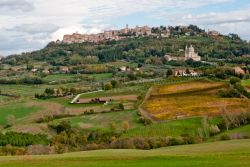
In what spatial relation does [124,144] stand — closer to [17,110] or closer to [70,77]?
[17,110]

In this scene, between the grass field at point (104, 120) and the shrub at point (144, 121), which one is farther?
the grass field at point (104, 120)

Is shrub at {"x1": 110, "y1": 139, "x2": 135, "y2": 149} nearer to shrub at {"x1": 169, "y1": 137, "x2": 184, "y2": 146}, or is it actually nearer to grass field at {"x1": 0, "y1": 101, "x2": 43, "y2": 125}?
shrub at {"x1": 169, "y1": 137, "x2": 184, "y2": 146}

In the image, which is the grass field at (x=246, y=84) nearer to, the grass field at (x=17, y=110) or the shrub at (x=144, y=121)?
the shrub at (x=144, y=121)

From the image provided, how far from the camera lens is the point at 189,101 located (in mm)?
93500

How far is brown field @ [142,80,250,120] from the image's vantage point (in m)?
83.3

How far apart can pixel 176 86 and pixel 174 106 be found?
1910 centimetres

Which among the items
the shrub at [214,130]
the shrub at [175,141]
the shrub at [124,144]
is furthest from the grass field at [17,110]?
the shrub at [175,141]

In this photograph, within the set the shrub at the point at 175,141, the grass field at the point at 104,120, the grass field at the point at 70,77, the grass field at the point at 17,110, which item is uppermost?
the shrub at the point at 175,141

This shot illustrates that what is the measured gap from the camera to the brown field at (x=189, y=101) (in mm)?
83312

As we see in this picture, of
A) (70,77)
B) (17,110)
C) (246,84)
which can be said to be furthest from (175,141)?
(70,77)

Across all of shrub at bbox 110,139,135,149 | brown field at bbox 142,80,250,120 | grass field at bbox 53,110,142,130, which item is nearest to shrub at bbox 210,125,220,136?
brown field at bbox 142,80,250,120

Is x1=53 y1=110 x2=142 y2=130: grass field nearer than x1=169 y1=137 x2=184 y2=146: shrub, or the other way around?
x1=169 y1=137 x2=184 y2=146: shrub

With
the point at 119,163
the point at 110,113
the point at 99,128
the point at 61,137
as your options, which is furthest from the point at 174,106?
the point at 119,163

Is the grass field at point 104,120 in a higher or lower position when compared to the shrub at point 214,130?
lower
